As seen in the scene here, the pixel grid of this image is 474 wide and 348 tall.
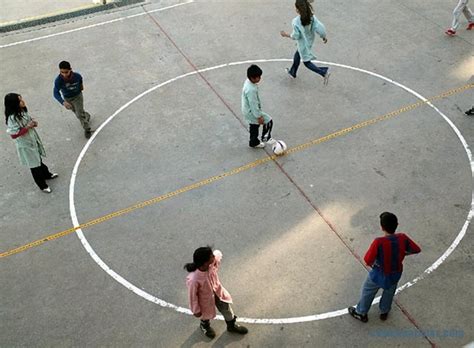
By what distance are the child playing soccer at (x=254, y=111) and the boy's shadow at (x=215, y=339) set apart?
10.7 feet

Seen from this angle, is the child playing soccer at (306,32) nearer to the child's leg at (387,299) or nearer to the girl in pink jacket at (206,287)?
the child's leg at (387,299)

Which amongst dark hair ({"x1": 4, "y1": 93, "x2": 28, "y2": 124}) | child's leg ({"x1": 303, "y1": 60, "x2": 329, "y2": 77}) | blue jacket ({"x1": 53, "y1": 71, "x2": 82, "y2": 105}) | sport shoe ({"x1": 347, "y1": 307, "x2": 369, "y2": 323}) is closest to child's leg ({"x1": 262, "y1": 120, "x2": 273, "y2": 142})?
child's leg ({"x1": 303, "y1": 60, "x2": 329, "y2": 77})

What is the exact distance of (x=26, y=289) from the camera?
240 inches

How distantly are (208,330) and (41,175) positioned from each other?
3.65 meters

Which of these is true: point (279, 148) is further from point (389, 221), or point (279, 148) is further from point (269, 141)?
point (389, 221)

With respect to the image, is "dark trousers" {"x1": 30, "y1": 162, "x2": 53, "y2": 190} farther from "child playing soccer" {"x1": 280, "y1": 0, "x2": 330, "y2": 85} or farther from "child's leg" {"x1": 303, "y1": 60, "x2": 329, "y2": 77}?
"child's leg" {"x1": 303, "y1": 60, "x2": 329, "y2": 77}

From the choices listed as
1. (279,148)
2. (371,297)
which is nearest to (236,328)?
(371,297)

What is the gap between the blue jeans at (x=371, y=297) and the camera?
5160mm

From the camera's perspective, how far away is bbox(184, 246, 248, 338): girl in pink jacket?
4.54 meters

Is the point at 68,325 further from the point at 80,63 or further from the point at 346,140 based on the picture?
the point at 80,63

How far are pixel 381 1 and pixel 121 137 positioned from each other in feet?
24.5

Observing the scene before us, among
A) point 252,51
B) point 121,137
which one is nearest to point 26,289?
point 121,137

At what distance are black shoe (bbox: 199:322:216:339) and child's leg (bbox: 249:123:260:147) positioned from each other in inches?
132

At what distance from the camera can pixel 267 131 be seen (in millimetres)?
7754
